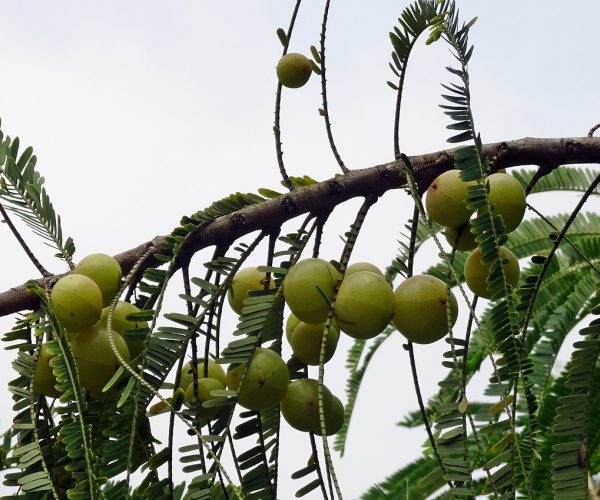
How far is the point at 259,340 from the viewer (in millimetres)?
1409

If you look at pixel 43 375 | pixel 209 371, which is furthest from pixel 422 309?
pixel 43 375

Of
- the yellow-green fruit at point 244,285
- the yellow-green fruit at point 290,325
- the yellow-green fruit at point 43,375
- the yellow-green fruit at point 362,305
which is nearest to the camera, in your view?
the yellow-green fruit at point 362,305

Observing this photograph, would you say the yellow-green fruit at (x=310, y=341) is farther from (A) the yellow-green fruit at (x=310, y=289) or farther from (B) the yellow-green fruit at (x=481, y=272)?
(B) the yellow-green fruit at (x=481, y=272)

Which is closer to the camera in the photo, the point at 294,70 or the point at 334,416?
the point at 334,416

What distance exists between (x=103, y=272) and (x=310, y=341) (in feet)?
1.36

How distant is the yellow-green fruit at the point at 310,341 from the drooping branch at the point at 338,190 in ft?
0.82

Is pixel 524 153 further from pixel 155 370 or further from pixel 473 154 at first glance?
pixel 155 370

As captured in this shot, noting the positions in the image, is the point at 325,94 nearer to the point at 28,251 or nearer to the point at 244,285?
the point at 244,285

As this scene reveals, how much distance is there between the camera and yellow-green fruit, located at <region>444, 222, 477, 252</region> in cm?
156

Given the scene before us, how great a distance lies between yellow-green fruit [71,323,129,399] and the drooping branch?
190 millimetres

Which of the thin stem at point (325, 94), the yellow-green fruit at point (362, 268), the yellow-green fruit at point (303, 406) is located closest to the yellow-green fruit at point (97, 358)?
the yellow-green fruit at point (303, 406)

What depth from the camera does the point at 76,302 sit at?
4.66ft

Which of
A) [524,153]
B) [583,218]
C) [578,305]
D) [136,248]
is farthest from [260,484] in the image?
[583,218]

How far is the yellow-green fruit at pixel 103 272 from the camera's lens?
1523 millimetres
